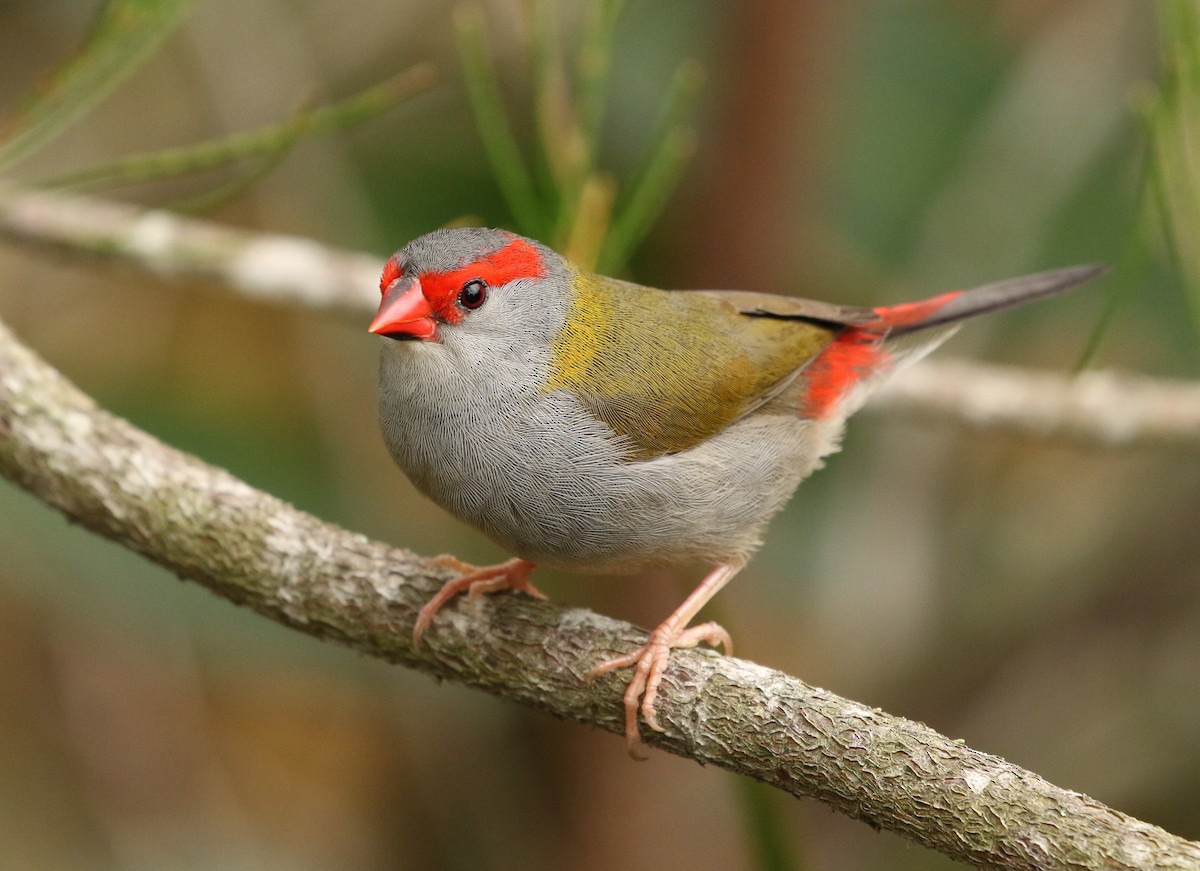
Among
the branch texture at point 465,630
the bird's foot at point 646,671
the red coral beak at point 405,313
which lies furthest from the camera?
the red coral beak at point 405,313

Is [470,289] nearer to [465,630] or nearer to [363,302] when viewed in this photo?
[465,630]

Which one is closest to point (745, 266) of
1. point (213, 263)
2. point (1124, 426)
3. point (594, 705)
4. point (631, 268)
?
point (631, 268)

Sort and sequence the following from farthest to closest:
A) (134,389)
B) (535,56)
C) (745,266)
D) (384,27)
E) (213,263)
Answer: (384,27) → (745,266) → (134,389) → (213,263) → (535,56)

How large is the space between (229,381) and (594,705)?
3099 millimetres

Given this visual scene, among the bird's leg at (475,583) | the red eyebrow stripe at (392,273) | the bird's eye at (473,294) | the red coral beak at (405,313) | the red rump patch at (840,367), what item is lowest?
the bird's leg at (475,583)

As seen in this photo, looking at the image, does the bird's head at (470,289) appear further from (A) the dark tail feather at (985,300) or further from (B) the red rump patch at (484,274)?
(A) the dark tail feather at (985,300)

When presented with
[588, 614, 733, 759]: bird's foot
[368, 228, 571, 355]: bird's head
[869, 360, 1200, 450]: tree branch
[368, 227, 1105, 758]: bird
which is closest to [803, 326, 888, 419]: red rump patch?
[368, 227, 1105, 758]: bird

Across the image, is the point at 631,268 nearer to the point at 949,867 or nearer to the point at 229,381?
the point at 229,381

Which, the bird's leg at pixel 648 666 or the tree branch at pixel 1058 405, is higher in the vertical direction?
the tree branch at pixel 1058 405

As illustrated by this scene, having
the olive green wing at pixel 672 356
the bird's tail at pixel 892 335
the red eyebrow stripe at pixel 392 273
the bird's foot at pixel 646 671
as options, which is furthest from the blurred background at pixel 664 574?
the bird's foot at pixel 646 671

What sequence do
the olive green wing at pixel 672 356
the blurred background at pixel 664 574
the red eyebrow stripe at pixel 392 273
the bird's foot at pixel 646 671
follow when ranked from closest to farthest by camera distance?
the bird's foot at pixel 646 671 < the red eyebrow stripe at pixel 392 273 < the olive green wing at pixel 672 356 < the blurred background at pixel 664 574

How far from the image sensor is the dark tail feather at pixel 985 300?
3.26m

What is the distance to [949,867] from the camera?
428 cm

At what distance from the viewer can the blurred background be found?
4.46m
